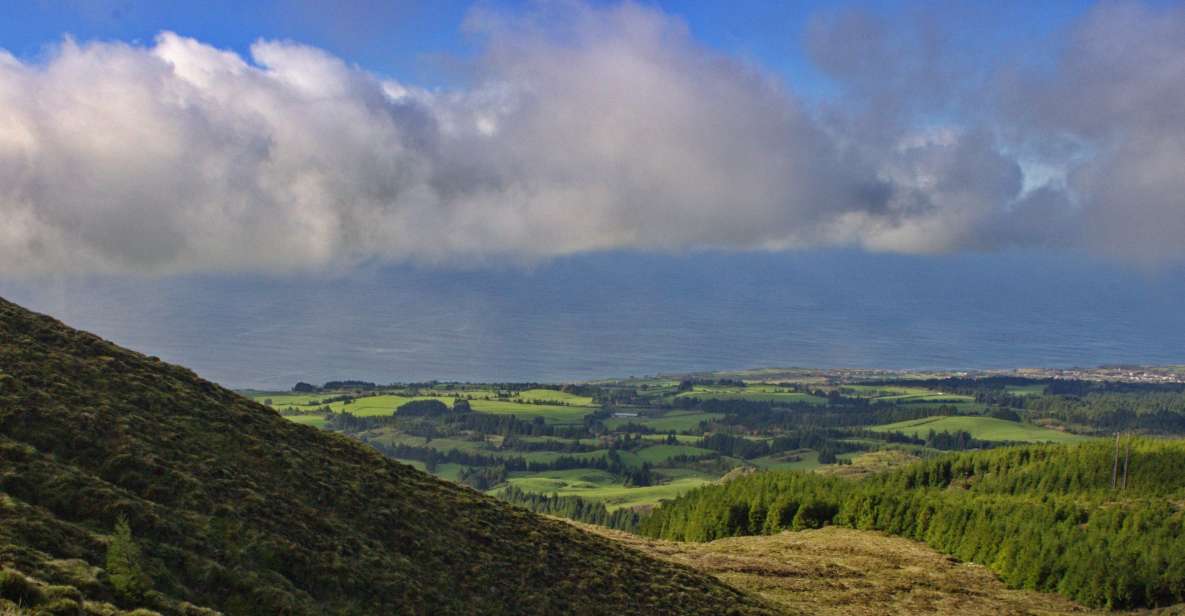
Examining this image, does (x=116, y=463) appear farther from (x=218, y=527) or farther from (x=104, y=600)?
(x=104, y=600)

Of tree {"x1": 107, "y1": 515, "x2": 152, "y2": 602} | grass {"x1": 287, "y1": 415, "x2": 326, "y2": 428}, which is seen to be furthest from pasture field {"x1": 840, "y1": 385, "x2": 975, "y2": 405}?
tree {"x1": 107, "y1": 515, "x2": 152, "y2": 602}

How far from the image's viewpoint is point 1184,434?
14200 cm

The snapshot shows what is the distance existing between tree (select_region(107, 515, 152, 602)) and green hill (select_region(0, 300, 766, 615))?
32mm

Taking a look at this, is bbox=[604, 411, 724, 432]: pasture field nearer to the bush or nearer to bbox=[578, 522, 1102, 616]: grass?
bbox=[578, 522, 1102, 616]: grass

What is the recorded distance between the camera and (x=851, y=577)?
35.6 m

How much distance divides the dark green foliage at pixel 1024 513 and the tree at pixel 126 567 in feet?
124

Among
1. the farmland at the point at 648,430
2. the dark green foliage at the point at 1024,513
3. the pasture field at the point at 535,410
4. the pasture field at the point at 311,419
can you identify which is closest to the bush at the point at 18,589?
the dark green foliage at the point at 1024,513

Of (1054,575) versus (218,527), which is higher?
(218,527)

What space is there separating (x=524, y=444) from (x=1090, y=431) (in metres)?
93.1

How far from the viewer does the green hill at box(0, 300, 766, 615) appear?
1492 centimetres

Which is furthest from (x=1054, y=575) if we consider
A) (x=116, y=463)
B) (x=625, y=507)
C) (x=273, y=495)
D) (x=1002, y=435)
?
(x=1002, y=435)

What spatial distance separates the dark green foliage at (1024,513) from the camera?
3869cm

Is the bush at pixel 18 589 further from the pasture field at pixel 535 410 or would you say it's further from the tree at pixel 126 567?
the pasture field at pixel 535 410

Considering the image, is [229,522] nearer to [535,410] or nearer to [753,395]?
[535,410]
